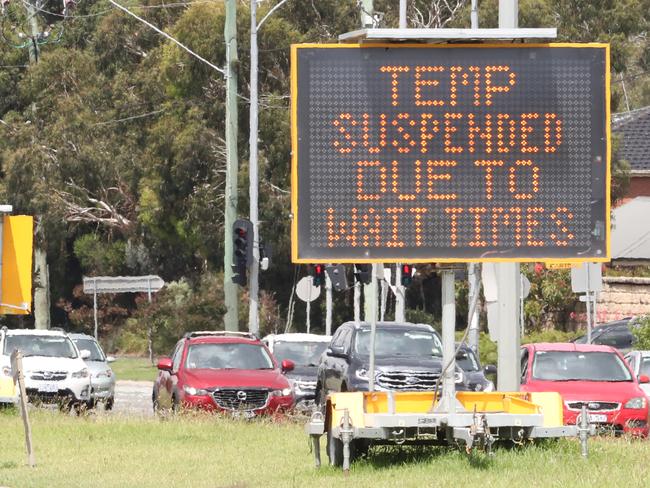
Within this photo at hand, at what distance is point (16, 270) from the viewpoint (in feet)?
67.1

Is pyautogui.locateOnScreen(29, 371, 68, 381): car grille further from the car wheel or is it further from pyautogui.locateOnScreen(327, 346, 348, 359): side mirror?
the car wheel

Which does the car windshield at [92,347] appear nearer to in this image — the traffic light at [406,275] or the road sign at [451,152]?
the traffic light at [406,275]

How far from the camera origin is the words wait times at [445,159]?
537 inches

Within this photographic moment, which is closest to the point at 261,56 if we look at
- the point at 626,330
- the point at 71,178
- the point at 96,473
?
the point at 71,178

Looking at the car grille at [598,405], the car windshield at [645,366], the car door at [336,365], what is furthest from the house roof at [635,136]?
the car grille at [598,405]

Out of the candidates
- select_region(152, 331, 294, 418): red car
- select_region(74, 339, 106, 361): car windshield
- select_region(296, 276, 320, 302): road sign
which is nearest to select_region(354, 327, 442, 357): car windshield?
select_region(152, 331, 294, 418): red car

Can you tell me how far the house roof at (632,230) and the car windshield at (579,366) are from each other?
28624 millimetres

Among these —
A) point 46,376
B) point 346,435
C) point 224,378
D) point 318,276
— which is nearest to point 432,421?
point 346,435

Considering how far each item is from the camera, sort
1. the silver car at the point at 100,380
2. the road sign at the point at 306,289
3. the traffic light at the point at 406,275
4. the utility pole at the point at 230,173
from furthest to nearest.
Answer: the road sign at the point at 306,289
the traffic light at the point at 406,275
the utility pole at the point at 230,173
the silver car at the point at 100,380

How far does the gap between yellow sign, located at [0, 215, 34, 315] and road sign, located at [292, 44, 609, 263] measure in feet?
24.5

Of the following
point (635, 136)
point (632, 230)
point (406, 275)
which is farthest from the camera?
point (635, 136)

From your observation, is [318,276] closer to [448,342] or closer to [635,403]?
[635,403]

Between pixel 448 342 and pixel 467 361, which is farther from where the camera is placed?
pixel 467 361

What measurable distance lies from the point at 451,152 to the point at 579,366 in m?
11.3
